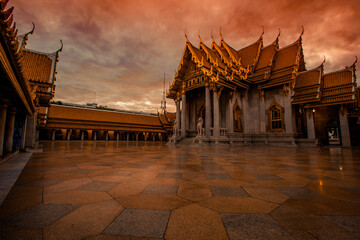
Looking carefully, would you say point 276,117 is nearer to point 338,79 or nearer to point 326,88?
point 326,88

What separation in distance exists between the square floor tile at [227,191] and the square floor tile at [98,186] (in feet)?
4.84

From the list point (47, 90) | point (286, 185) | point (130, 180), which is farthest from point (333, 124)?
point (47, 90)

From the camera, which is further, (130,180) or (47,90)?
(47,90)

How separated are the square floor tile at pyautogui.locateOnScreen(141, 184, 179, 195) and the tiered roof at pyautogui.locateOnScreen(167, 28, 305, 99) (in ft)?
46.5

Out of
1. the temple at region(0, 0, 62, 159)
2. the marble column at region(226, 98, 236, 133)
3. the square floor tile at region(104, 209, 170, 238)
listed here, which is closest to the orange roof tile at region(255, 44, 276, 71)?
the marble column at region(226, 98, 236, 133)

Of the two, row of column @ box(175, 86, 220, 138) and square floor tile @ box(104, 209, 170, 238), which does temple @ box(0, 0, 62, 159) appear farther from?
row of column @ box(175, 86, 220, 138)

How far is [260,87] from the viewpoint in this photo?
1883 cm

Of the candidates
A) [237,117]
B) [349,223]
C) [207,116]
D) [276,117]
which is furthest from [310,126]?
[349,223]

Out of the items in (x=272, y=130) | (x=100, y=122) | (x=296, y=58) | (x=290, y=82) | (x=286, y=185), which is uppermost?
(x=296, y=58)

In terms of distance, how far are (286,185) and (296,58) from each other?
19.9 meters

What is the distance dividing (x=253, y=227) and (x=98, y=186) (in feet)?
6.90

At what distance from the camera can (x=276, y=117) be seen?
17.9 metres

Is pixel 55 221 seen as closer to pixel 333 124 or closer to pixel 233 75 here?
pixel 233 75

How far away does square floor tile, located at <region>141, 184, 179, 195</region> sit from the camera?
87.6 inches
